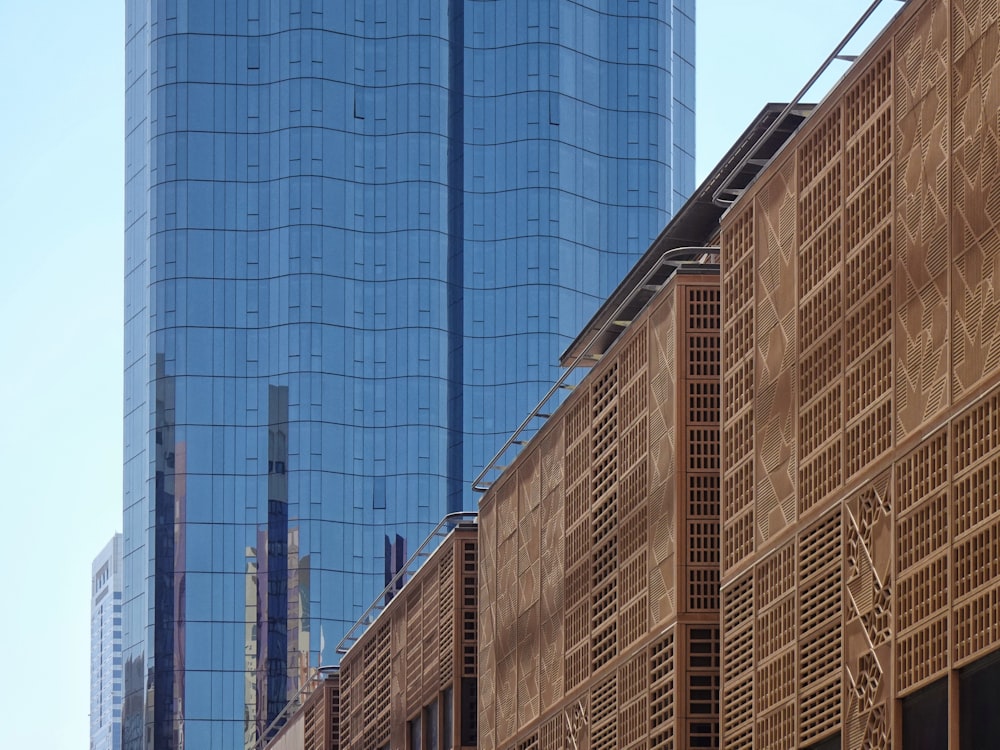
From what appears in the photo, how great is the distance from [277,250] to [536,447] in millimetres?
114133

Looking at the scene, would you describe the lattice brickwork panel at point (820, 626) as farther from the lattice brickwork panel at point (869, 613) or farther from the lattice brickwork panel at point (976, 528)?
the lattice brickwork panel at point (976, 528)

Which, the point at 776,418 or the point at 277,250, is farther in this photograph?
the point at 277,250

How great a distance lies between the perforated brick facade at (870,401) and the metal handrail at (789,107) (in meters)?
0.57

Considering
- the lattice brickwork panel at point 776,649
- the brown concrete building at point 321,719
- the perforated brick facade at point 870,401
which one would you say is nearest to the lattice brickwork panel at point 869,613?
the perforated brick facade at point 870,401

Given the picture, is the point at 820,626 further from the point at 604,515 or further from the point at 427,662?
the point at 427,662

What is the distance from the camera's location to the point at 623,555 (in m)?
41.2

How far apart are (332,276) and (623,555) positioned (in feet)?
399

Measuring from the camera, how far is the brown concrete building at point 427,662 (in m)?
57.0

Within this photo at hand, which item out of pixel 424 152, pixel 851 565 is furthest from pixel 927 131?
pixel 424 152

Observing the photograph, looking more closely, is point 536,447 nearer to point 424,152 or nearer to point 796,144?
point 796,144

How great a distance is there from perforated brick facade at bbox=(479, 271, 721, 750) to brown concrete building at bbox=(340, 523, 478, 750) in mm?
4550

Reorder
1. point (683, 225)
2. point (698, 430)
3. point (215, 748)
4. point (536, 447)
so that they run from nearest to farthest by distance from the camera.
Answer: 1. point (698, 430)
2. point (683, 225)
3. point (536, 447)
4. point (215, 748)

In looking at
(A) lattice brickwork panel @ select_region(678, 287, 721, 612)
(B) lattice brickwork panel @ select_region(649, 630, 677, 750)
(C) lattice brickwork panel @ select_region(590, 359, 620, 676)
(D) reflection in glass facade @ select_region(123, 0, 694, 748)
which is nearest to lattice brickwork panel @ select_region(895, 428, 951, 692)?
(A) lattice brickwork panel @ select_region(678, 287, 721, 612)

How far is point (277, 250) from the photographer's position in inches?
6358
